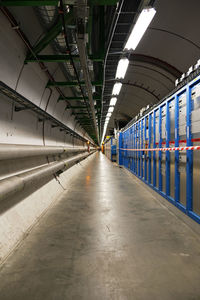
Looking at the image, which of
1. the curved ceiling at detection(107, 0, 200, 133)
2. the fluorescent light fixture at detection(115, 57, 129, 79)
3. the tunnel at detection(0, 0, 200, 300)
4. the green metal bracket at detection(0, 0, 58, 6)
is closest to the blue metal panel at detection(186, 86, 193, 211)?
the tunnel at detection(0, 0, 200, 300)

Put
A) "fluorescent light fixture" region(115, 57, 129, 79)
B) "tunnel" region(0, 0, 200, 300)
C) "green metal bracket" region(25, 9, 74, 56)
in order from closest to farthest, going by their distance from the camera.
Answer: "tunnel" region(0, 0, 200, 300), "green metal bracket" region(25, 9, 74, 56), "fluorescent light fixture" region(115, 57, 129, 79)

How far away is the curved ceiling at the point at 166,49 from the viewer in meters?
5.02

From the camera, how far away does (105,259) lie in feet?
5.97

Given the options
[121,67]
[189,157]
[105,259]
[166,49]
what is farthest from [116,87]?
[105,259]

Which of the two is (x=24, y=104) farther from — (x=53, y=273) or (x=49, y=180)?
(x=53, y=273)

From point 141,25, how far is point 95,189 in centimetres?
371

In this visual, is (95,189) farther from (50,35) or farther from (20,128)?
(50,35)

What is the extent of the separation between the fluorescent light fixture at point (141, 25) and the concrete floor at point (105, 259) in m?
3.20

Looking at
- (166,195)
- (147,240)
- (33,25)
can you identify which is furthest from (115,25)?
(147,240)

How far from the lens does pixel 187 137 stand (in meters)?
2.72

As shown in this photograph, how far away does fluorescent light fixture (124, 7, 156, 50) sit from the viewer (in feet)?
9.84

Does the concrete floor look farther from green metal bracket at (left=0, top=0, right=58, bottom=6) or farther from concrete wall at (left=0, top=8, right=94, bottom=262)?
green metal bracket at (left=0, top=0, right=58, bottom=6)

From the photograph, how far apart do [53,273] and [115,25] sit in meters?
3.85

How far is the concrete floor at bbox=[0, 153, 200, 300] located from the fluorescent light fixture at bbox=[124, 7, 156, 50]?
3.20 metres
